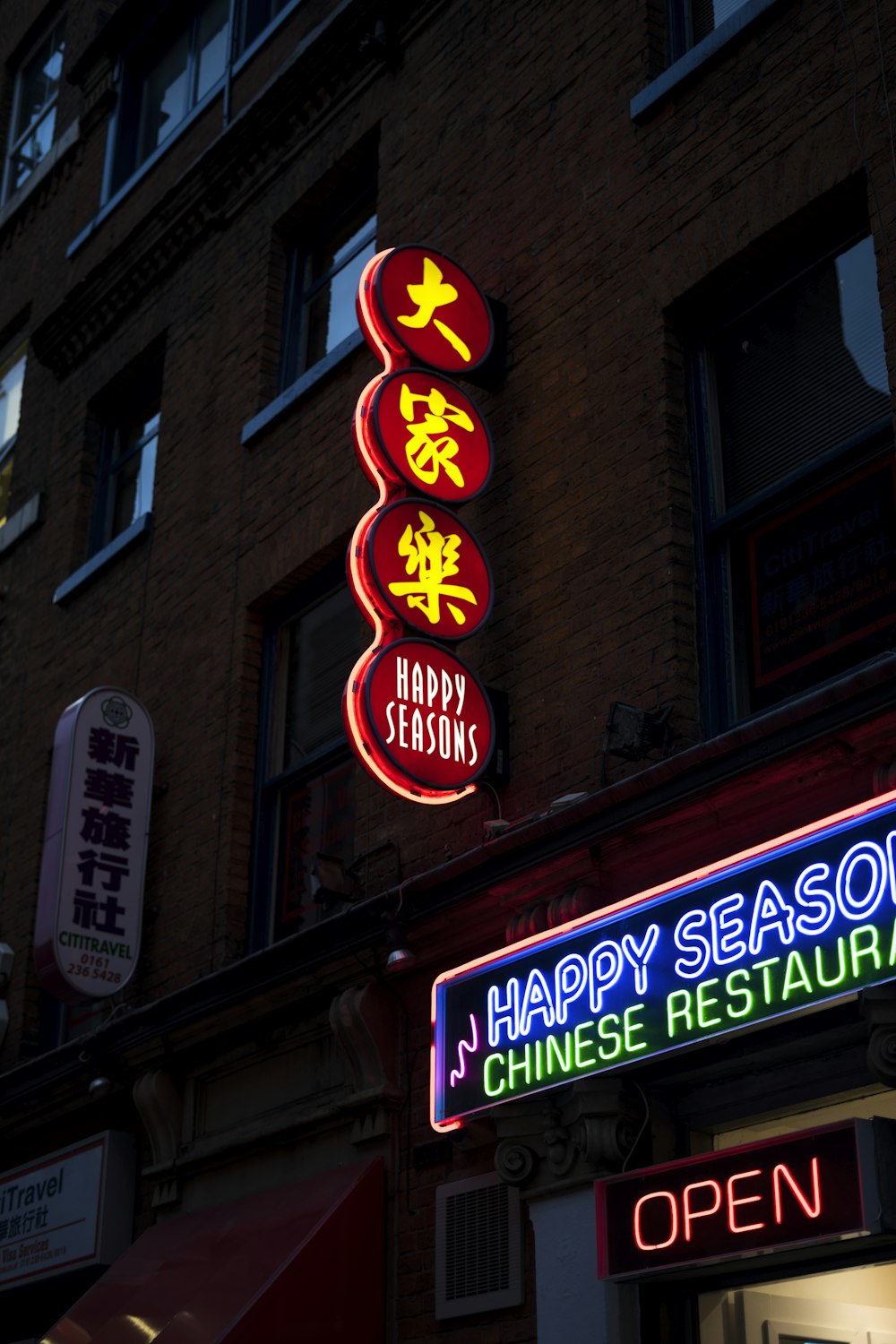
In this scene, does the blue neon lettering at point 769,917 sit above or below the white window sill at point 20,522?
below

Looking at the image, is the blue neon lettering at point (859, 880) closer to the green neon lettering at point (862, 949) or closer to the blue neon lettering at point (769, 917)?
the green neon lettering at point (862, 949)

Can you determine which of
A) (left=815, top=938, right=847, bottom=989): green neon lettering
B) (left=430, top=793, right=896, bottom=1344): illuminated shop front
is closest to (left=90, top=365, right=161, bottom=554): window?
(left=430, top=793, right=896, bottom=1344): illuminated shop front

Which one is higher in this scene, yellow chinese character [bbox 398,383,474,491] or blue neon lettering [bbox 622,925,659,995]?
yellow chinese character [bbox 398,383,474,491]

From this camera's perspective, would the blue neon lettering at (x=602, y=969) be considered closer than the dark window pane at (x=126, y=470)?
Yes

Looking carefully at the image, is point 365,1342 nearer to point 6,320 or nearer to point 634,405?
point 634,405

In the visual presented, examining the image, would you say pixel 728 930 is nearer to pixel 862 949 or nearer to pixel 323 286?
pixel 862 949

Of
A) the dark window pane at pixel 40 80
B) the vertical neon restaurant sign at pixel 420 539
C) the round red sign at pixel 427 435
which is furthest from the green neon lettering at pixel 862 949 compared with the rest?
the dark window pane at pixel 40 80

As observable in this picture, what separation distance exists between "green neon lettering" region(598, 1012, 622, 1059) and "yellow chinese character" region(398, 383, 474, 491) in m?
3.35

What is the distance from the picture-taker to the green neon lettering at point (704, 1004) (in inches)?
255

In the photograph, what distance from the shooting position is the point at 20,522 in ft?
52.2

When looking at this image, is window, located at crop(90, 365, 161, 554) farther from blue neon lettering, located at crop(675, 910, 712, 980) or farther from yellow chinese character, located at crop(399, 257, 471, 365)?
blue neon lettering, located at crop(675, 910, 712, 980)

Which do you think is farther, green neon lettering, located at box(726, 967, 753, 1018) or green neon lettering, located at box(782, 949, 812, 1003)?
green neon lettering, located at box(726, 967, 753, 1018)

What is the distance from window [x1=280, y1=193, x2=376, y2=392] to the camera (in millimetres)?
12492

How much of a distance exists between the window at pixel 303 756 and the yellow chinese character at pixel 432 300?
211 cm
